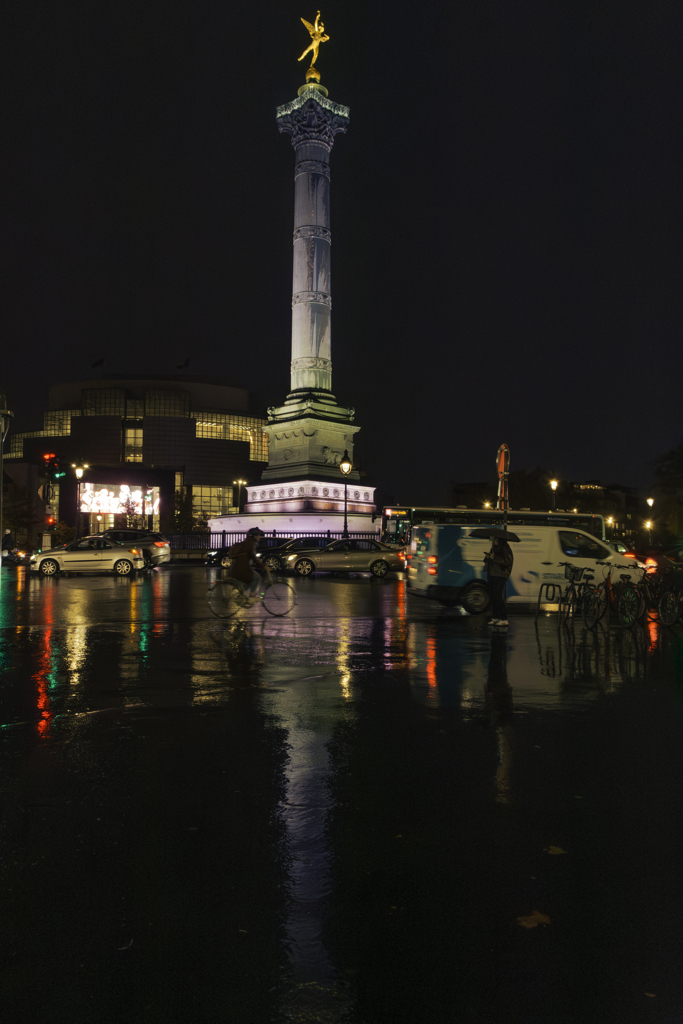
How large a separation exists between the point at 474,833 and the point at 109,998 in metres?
2.13

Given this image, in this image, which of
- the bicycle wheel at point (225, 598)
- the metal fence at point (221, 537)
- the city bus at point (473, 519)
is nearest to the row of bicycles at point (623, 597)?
the city bus at point (473, 519)

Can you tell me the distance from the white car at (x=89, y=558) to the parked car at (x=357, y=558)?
24.3 feet

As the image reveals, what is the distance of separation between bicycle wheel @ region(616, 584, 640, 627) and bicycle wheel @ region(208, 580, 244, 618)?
23.5ft

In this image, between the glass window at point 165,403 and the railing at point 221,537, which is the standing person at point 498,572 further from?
the glass window at point 165,403

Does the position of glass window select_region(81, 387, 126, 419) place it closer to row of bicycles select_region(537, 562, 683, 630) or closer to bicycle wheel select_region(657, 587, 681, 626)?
row of bicycles select_region(537, 562, 683, 630)

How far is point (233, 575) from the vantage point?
47.8ft

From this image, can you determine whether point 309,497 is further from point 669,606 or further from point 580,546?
point 669,606

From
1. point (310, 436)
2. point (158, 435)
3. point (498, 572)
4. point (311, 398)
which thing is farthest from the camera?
point (158, 435)

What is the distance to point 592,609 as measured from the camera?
14.0m

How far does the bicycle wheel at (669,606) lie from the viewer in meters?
15.0

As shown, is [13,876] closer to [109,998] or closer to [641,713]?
[109,998]

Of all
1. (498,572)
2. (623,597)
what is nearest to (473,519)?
(623,597)

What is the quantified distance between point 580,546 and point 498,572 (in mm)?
4097

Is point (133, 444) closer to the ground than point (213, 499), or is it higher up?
higher up
